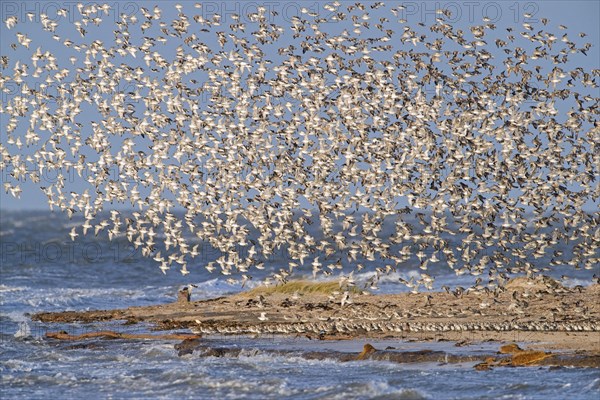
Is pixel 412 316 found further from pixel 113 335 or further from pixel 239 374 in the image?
pixel 113 335

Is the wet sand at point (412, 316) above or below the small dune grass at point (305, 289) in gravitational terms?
below

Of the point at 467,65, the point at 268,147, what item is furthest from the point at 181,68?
the point at 467,65

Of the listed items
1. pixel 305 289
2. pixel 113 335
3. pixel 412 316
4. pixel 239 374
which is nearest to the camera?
pixel 239 374

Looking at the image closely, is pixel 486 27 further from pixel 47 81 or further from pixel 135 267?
pixel 135 267

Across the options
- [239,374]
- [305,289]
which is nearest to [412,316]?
[239,374]

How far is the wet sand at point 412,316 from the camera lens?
73.6 feet

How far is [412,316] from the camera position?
84.1 feet

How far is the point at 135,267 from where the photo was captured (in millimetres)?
55594

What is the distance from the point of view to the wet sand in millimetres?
22438

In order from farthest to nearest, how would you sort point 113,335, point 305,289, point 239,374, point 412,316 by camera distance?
point 305,289 → point 113,335 → point 412,316 → point 239,374

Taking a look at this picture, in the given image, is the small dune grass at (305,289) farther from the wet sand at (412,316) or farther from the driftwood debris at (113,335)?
the driftwood debris at (113,335)

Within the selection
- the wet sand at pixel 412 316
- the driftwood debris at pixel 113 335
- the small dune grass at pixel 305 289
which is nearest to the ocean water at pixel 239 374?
the driftwood debris at pixel 113 335

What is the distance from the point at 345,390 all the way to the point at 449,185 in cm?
742

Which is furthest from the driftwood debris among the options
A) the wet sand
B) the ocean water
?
the wet sand
